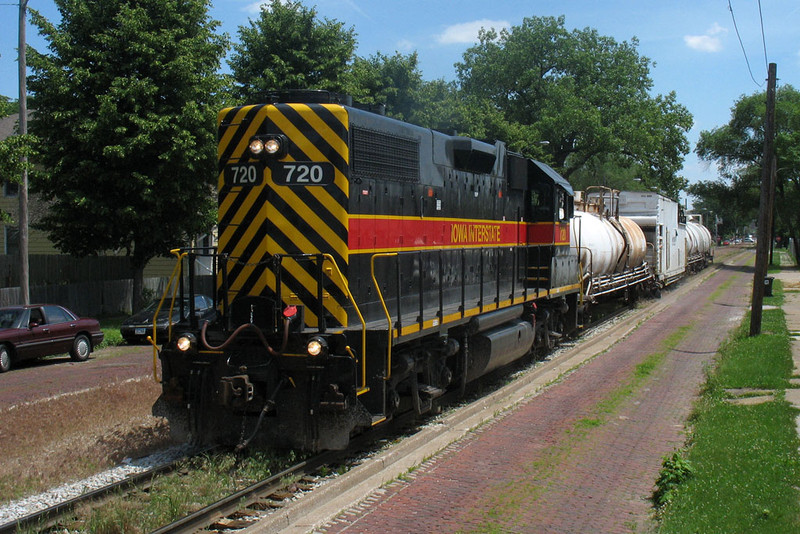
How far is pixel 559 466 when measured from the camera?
327 inches

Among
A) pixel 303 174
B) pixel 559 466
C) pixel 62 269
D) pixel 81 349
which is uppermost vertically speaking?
pixel 303 174

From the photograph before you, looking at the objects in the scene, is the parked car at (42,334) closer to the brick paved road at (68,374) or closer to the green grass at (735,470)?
→ the brick paved road at (68,374)

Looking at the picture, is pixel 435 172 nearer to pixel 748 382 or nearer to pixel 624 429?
pixel 624 429

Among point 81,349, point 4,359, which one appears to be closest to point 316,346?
point 4,359

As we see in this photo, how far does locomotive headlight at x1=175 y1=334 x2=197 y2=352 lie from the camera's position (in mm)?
8008

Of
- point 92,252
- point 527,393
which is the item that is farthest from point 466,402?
point 92,252

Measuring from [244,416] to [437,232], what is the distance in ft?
14.8

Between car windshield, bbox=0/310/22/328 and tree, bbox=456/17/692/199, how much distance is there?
33.5 meters

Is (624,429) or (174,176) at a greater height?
(174,176)

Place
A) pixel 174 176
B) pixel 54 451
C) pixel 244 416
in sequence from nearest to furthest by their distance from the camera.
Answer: pixel 244 416, pixel 54 451, pixel 174 176

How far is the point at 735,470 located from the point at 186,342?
6.09 m

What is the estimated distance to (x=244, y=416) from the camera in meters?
7.94

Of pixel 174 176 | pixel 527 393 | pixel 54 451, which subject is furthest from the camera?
pixel 174 176

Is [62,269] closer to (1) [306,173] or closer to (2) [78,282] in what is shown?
(2) [78,282]
